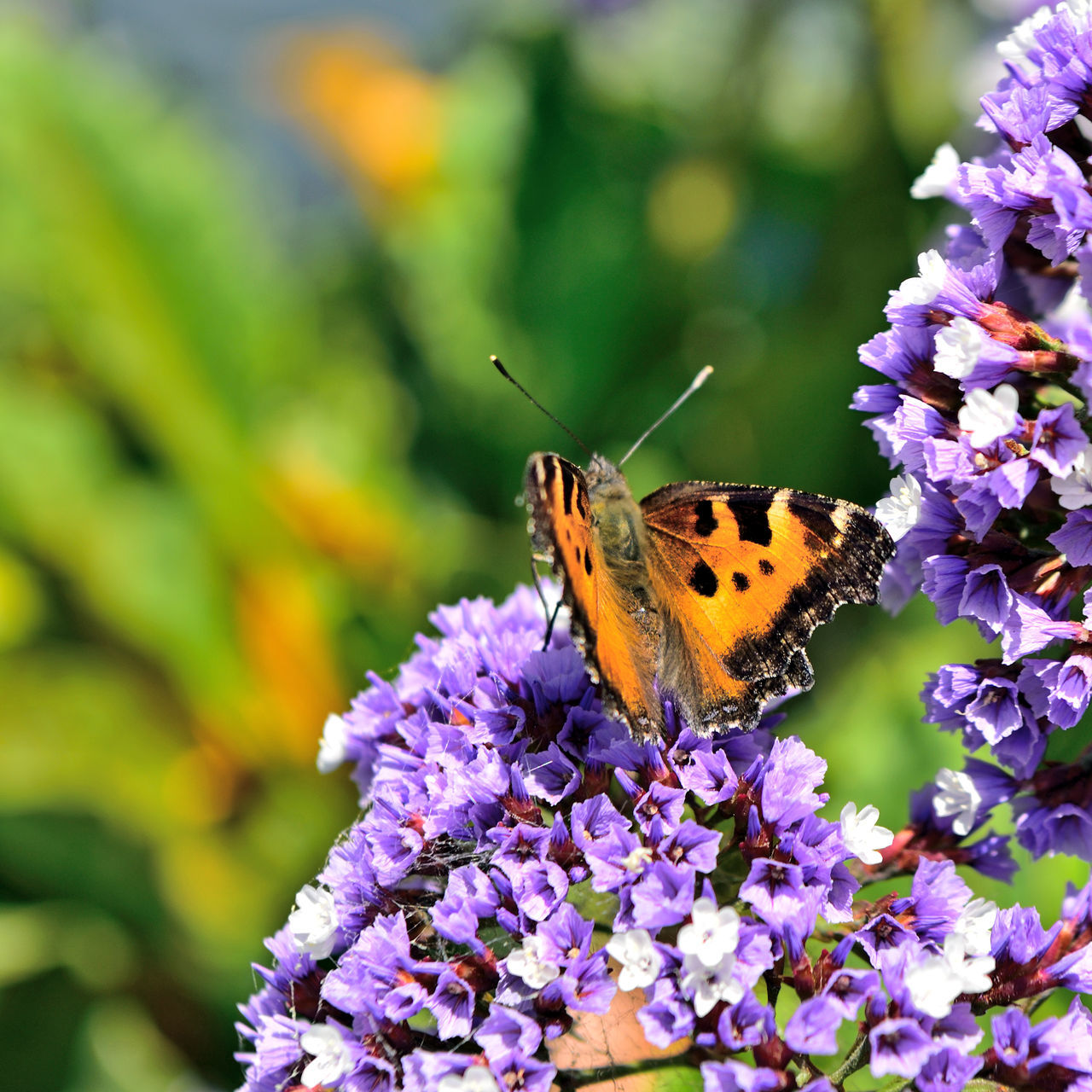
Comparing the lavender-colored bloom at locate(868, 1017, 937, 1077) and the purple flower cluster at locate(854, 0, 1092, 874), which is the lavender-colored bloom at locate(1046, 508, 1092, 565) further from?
the lavender-colored bloom at locate(868, 1017, 937, 1077)

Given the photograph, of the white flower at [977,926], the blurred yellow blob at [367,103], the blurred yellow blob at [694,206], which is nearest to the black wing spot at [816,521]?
the white flower at [977,926]

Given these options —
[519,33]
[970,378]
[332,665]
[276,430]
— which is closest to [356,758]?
[970,378]

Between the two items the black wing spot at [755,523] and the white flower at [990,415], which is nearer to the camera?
the white flower at [990,415]

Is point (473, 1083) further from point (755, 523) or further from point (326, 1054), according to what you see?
point (755, 523)

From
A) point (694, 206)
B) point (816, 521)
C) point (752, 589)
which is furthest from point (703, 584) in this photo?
point (694, 206)

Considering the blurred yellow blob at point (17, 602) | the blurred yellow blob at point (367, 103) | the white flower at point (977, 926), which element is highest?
the blurred yellow blob at point (367, 103)

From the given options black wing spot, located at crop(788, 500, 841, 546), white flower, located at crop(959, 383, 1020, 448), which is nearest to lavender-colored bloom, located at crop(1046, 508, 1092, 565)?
white flower, located at crop(959, 383, 1020, 448)

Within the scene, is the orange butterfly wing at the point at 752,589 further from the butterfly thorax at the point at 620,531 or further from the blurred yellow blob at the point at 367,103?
the blurred yellow blob at the point at 367,103
